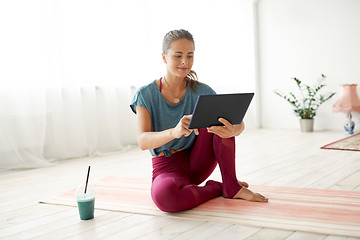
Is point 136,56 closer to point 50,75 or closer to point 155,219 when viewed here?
point 50,75

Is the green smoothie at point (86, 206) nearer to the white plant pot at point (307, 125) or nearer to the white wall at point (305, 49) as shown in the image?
the white plant pot at point (307, 125)

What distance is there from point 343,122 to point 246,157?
227 centimetres

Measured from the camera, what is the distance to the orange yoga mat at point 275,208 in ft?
5.54

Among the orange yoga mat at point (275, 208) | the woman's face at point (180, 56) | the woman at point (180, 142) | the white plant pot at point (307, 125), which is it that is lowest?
the white plant pot at point (307, 125)

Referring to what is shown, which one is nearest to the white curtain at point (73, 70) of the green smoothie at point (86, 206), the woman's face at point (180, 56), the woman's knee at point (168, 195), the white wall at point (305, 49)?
the white wall at point (305, 49)

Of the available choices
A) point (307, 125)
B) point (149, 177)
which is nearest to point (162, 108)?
point (149, 177)

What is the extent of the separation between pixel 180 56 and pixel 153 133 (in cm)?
39

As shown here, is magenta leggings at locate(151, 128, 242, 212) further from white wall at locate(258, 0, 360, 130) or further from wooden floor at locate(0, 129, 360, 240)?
white wall at locate(258, 0, 360, 130)

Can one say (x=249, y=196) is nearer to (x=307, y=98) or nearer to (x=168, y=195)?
(x=168, y=195)

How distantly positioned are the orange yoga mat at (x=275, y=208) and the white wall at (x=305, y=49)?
3.31 metres

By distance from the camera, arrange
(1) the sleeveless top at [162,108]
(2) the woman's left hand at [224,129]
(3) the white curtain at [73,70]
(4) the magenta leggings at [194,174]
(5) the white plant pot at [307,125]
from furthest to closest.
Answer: (5) the white plant pot at [307,125] → (3) the white curtain at [73,70] → (1) the sleeveless top at [162,108] → (4) the magenta leggings at [194,174] → (2) the woman's left hand at [224,129]

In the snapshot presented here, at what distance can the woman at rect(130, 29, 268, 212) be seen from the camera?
1.90 m

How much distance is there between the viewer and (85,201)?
73.3 inches

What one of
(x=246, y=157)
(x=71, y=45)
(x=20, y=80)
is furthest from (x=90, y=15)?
(x=246, y=157)
